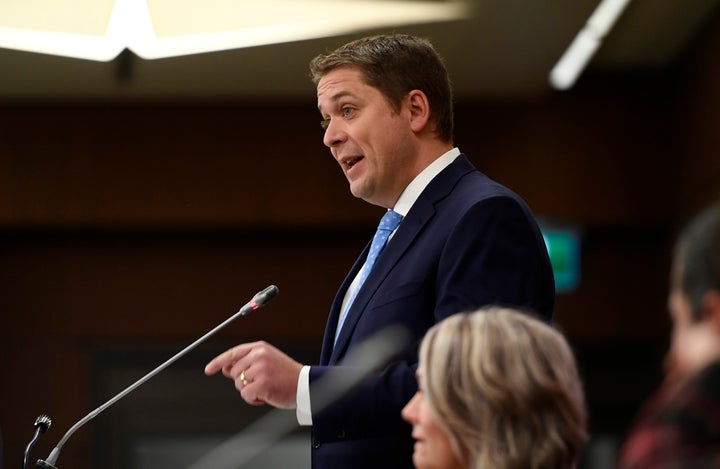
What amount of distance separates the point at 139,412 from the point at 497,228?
13.7 feet

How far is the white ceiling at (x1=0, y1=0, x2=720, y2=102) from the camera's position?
5206mm

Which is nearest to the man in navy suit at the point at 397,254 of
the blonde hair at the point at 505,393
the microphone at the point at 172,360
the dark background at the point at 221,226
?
the microphone at the point at 172,360

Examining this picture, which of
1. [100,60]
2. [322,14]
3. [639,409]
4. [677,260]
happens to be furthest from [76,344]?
[677,260]

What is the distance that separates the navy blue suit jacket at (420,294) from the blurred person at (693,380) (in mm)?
882

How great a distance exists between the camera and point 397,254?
212 cm

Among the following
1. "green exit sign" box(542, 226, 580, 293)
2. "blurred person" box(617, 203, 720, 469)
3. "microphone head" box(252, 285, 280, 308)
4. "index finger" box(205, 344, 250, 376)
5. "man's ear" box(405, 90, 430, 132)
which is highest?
"green exit sign" box(542, 226, 580, 293)

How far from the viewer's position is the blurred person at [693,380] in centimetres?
100

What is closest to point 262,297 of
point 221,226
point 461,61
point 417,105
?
point 417,105

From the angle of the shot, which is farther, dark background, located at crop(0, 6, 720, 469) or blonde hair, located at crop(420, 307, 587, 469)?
dark background, located at crop(0, 6, 720, 469)

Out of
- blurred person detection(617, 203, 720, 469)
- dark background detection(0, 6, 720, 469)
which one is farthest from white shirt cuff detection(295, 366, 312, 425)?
dark background detection(0, 6, 720, 469)

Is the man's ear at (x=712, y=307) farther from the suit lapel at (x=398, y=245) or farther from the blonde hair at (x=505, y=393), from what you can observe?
the suit lapel at (x=398, y=245)

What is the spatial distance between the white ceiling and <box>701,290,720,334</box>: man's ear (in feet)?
13.4

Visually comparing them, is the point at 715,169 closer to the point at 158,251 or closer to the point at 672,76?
the point at 672,76

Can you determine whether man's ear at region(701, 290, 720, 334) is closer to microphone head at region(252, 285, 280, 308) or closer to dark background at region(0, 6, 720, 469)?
microphone head at region(252, 285, 280, 308)
